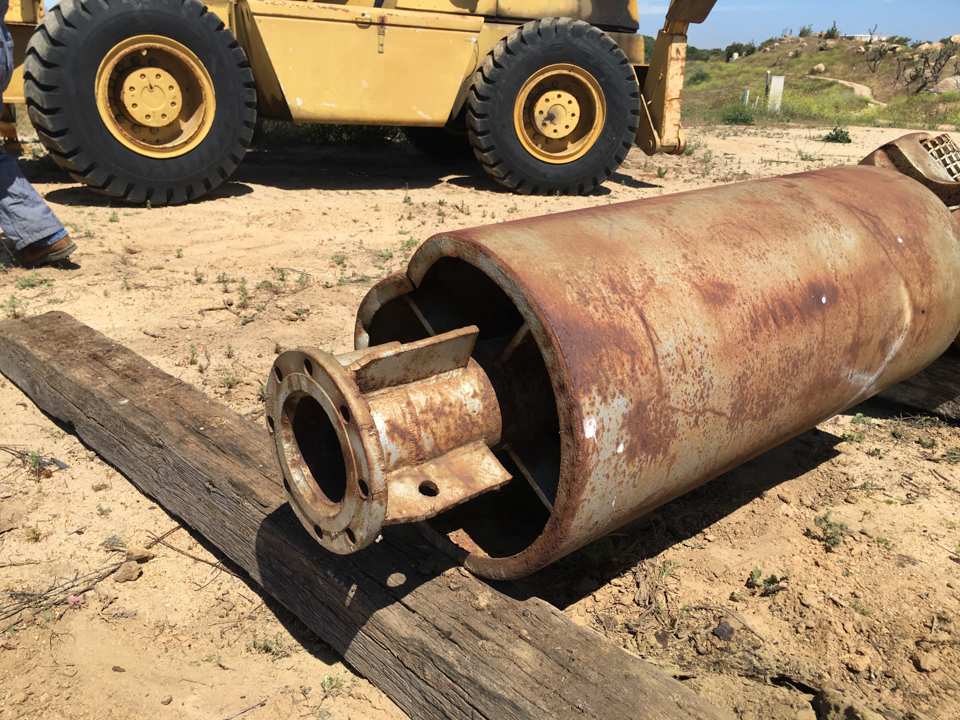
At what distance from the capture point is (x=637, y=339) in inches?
57.7

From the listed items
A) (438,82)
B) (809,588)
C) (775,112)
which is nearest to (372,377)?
(809,588)

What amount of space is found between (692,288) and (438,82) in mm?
4768

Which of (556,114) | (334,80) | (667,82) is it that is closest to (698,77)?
(667,82)

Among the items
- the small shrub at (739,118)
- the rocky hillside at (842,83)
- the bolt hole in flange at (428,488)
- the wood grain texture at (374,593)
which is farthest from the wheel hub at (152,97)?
the rocky hillside at (842,83)

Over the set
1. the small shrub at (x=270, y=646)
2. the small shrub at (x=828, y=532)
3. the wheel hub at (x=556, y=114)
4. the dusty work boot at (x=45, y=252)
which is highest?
the wheel hub at (x=556, y=114)

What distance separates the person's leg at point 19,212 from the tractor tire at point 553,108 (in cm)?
325

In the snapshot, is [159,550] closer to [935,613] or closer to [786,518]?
[786,518]

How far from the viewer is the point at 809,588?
2.04 meters

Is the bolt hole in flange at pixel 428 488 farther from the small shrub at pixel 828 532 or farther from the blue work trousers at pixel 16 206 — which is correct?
the blue work trousers at pixel 16 206

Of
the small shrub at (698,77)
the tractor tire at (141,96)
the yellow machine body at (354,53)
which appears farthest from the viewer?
the small shrub at (698,77)

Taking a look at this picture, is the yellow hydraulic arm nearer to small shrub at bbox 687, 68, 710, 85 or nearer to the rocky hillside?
the rocky hillside

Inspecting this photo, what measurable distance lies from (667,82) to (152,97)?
3.98 meters

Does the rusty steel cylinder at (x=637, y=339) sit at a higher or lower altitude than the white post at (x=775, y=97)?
higher

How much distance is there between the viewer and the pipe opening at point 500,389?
1.67 m
